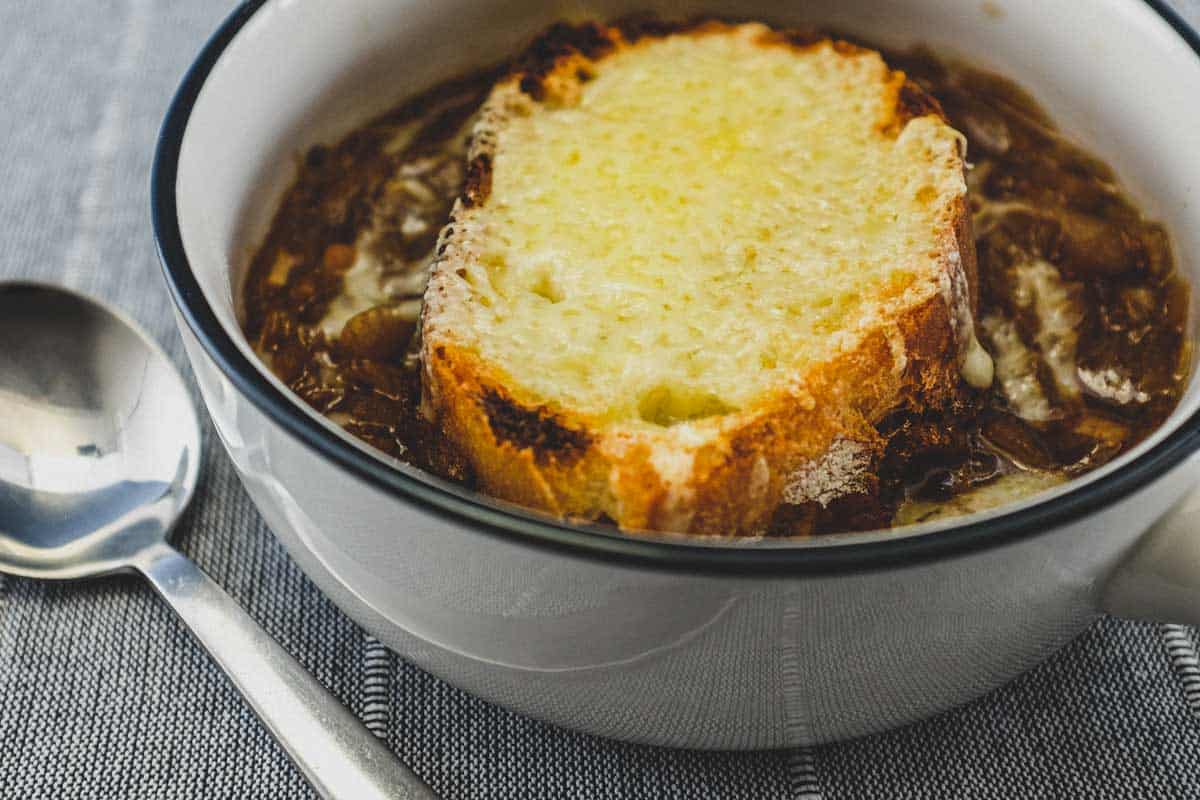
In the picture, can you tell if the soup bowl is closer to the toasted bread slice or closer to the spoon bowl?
the toasted bread slice

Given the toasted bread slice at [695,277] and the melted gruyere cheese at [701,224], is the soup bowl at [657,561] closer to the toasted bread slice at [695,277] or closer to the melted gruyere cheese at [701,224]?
the toasted bread slice at [695,277]

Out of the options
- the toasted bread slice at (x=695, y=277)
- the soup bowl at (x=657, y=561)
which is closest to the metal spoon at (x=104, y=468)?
the soup bowl at (x=657, y=561)

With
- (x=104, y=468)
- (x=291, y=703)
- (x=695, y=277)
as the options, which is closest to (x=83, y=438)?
(x=104, y=468)

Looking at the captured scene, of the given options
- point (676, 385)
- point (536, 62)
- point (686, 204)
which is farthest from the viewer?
point (536, 62)

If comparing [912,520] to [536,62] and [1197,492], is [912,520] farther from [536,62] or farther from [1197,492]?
[536,62]

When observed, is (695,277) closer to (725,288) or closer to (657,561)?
(725,288)

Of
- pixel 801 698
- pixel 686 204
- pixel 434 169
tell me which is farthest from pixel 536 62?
pixel 801 698

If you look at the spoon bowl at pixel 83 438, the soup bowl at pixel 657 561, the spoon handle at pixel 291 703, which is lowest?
the spoon bowl at pixel 83 438
